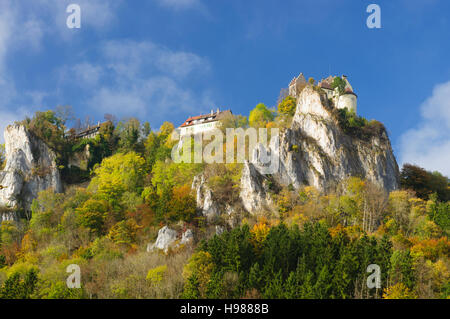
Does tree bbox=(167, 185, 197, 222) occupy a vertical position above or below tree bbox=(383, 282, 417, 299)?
above

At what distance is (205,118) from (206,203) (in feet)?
94.7

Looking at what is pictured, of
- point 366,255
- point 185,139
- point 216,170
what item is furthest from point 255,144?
point 366,255

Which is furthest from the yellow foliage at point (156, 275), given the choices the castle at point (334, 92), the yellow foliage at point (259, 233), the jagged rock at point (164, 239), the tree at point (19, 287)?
the castle at point (334, 92)

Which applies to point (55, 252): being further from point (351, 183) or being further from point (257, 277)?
point (351, 183)

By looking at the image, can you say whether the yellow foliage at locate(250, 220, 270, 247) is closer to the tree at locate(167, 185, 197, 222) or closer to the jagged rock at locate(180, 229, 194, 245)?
the jagged rock at locate(180, 229, 194, 245)

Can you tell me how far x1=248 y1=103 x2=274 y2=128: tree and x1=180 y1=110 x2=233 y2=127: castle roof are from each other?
6790 millimetres

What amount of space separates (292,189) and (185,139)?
21.3m

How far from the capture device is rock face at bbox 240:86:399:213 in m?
52.3

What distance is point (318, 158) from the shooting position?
5572cm

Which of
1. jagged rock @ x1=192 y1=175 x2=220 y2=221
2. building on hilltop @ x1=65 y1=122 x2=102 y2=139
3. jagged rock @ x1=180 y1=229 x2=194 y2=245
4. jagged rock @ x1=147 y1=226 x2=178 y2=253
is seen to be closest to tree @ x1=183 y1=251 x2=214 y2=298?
jagged rock @ x1=180 y1=229 x2=194 y2=245

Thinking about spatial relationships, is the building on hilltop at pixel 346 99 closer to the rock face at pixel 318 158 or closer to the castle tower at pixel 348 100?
the castle tower at pixel 348 100

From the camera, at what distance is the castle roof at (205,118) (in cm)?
7441

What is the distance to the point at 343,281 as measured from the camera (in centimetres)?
3409

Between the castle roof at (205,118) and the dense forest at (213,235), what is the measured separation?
501cm
